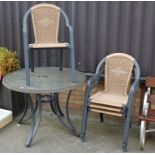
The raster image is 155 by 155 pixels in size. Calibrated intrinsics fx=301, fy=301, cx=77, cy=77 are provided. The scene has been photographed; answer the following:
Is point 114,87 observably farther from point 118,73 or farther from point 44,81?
point 44,81

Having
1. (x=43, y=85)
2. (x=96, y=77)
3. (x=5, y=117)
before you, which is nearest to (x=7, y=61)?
(x=5, y=117)

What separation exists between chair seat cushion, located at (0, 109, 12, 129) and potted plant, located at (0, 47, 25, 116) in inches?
4.7

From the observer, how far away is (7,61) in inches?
175

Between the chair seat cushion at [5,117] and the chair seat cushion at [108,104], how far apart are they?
4.37 feet

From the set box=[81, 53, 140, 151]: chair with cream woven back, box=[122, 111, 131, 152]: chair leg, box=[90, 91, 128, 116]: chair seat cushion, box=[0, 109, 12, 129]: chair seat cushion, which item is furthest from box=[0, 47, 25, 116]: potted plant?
box=[122, 111, 131, 152]: chair leg

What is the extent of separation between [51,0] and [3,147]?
2180mm

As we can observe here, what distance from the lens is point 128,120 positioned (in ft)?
11.9

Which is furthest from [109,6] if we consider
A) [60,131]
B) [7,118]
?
[7,118]

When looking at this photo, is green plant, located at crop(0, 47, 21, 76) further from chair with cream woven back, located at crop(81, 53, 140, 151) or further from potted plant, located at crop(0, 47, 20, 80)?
chair with cream woven back, located at crop(81, 53, 140, 151)

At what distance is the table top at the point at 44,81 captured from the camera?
3596 mm

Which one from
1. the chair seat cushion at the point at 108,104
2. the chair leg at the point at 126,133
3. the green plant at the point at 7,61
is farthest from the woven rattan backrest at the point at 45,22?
the chair leg at the point at 126,133

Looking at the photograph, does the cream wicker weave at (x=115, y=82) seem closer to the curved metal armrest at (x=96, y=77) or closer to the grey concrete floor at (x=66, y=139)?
the curved metal armrest at (x=96, y=77)

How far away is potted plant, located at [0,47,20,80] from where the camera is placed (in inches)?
172

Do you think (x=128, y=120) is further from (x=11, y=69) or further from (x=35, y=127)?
(x=11, y=69)
